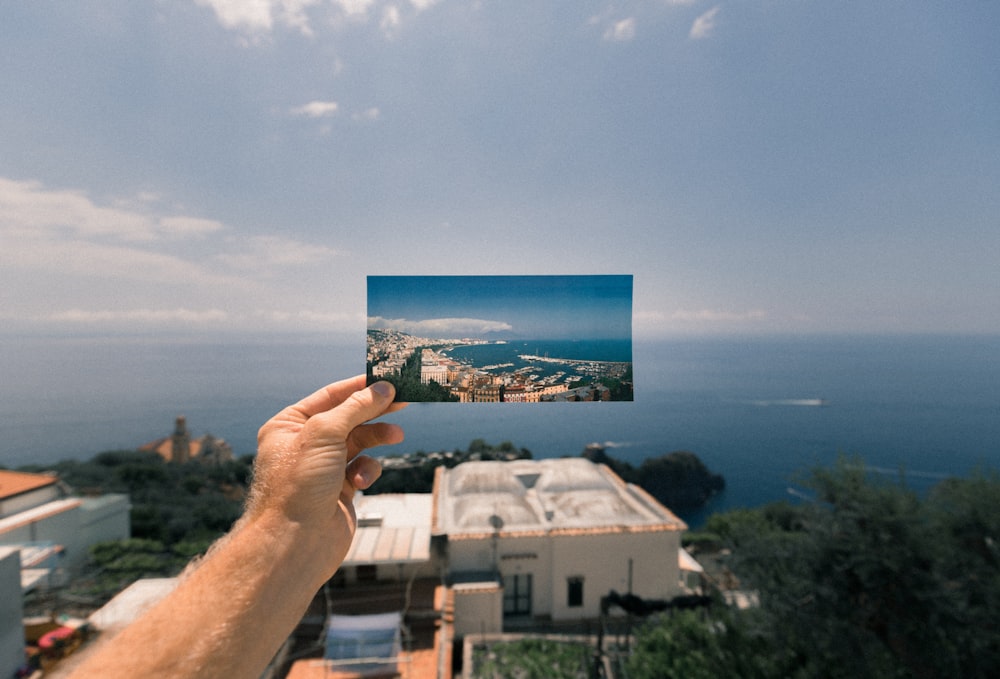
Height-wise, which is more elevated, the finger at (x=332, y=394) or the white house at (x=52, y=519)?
the finger at (x=332, y=394)

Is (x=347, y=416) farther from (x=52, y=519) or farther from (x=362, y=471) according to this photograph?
(x=52, y=519)

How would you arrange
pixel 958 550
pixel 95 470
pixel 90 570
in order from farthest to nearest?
1. pixel 95 470
2. pixel 90 570
3. pixel 958 550

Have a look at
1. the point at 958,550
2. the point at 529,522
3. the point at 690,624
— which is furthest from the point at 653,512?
the point at 958,550

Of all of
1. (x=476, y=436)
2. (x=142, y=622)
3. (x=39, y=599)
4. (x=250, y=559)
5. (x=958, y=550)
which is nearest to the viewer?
(x=142, y=622)

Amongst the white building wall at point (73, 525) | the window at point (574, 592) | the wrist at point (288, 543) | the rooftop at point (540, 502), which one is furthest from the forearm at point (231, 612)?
the white building wall at point (73, 525)

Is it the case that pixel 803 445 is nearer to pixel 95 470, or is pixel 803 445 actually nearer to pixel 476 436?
pixel 476 436

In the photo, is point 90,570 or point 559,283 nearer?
point 559,283

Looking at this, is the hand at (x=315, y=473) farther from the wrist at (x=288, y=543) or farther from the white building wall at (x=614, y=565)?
the white building wall at (x=614, y=565)
